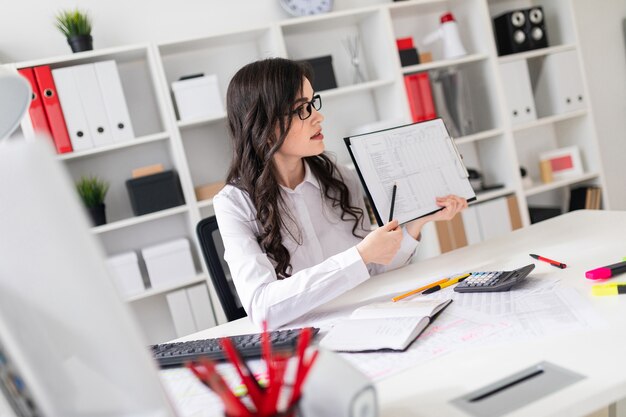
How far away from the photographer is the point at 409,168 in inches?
63.0

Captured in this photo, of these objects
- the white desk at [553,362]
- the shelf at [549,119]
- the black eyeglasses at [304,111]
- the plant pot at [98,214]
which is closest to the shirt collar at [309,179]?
the black eyeglasses at [304,111]

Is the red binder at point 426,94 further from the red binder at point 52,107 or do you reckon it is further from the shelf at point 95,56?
→ the red binder at point 52,107

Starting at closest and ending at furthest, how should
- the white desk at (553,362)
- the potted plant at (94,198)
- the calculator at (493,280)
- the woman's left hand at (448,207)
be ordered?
the white desk at (553,362) < the calculator at (493,280) < the woman's left hand at (448,207) < the potted plant at (94,198)

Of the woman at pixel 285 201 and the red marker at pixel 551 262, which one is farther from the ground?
the woman at pixel 285 201

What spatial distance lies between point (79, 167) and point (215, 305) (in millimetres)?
933

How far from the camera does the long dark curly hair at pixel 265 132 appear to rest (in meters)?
1.67

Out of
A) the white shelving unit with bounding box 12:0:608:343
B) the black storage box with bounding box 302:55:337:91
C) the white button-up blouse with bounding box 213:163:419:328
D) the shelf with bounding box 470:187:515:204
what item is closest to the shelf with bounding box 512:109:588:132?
the white shelving unit with bounding box 12:0:608:343

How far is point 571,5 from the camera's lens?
11.1 feet

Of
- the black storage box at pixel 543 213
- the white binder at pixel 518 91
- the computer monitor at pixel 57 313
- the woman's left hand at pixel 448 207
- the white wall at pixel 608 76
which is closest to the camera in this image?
the computer monitor at pixel 57 313

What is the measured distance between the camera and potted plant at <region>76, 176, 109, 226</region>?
266 centimetres

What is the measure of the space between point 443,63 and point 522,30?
60 centimetres

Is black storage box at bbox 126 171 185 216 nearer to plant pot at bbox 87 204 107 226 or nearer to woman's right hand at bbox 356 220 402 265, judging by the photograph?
plant pot at bbox 87 204 107 226

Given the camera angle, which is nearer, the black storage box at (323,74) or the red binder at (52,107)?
the red binder at (52,107)

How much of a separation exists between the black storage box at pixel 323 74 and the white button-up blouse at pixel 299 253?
1128 millimetres
